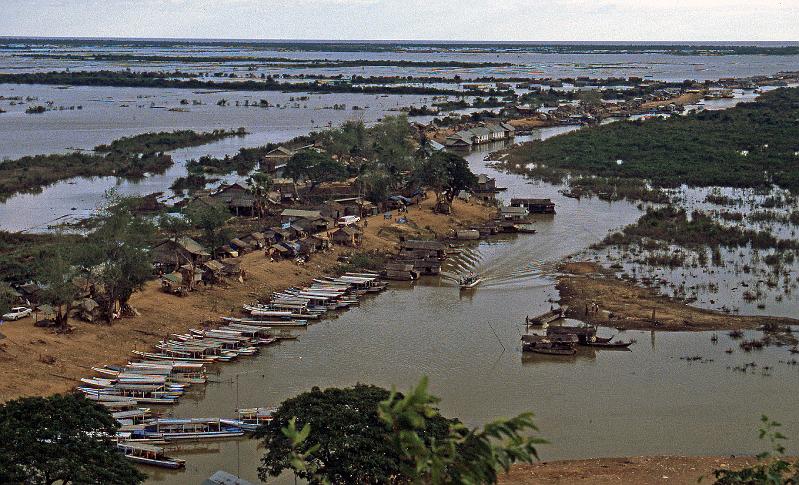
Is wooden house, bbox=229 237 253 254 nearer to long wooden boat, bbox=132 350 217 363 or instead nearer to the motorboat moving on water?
the motorboat moving on water

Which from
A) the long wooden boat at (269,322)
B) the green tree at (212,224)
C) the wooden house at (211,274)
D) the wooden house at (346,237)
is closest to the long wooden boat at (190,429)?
the long wooden boat at (269,322)

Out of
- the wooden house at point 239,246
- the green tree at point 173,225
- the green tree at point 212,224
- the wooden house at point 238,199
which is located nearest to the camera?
the green tree at point 212,224

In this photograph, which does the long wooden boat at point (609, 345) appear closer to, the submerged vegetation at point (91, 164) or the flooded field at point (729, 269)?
the flooded field at point (729, 269)

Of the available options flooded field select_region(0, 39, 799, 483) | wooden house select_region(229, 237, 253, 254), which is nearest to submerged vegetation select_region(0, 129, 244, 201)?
flooded field select_region(0, 39, 799, 483)

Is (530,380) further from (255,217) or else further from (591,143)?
(591,143)

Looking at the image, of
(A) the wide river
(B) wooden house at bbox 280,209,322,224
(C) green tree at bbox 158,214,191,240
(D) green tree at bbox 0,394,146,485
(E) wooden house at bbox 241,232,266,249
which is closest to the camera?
Answer: (D) green tree at bbox 0,394,146,485

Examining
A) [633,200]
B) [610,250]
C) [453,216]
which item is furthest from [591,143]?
[610,250]
